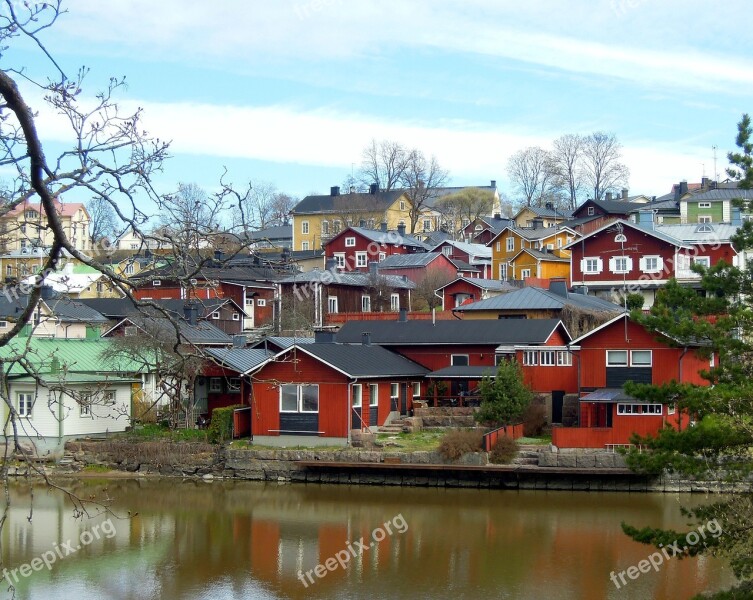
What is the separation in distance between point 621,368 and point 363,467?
9953 millimetres

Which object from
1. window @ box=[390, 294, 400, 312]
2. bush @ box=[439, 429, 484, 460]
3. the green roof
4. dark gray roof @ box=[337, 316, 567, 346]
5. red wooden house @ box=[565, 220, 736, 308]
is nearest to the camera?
bush @ box=[439, 429, 484, 460]

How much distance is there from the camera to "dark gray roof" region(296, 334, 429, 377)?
36.7m

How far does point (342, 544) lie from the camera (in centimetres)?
2569

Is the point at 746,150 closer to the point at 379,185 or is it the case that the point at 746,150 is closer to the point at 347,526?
the point at 347,526

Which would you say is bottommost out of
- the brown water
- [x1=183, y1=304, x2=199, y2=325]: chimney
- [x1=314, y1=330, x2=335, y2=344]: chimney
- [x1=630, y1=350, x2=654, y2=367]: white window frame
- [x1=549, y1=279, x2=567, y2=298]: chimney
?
the brown water

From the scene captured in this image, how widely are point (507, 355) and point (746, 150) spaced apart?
78.8ft

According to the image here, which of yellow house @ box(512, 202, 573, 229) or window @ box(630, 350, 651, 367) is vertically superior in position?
yellow house @ box(512, 202, 573, 229)

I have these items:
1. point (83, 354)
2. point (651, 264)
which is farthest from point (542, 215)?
point (83, 354)

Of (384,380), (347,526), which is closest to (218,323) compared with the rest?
(384,380)

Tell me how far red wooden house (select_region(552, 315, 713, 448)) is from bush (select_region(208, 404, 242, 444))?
12.0 metres

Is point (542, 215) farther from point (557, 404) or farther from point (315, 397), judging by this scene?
point (315, 397)

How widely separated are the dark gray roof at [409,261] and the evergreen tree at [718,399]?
49053 millimetres

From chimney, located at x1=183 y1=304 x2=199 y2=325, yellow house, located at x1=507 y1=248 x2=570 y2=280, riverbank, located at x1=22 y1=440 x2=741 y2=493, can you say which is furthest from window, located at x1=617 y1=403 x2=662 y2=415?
yellow house, located at x1=507 y1=248 x2=570 y2=280

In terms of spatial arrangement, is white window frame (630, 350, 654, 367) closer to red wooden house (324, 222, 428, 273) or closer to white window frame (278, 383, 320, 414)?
white window frame (278, 383, 320, 414)
